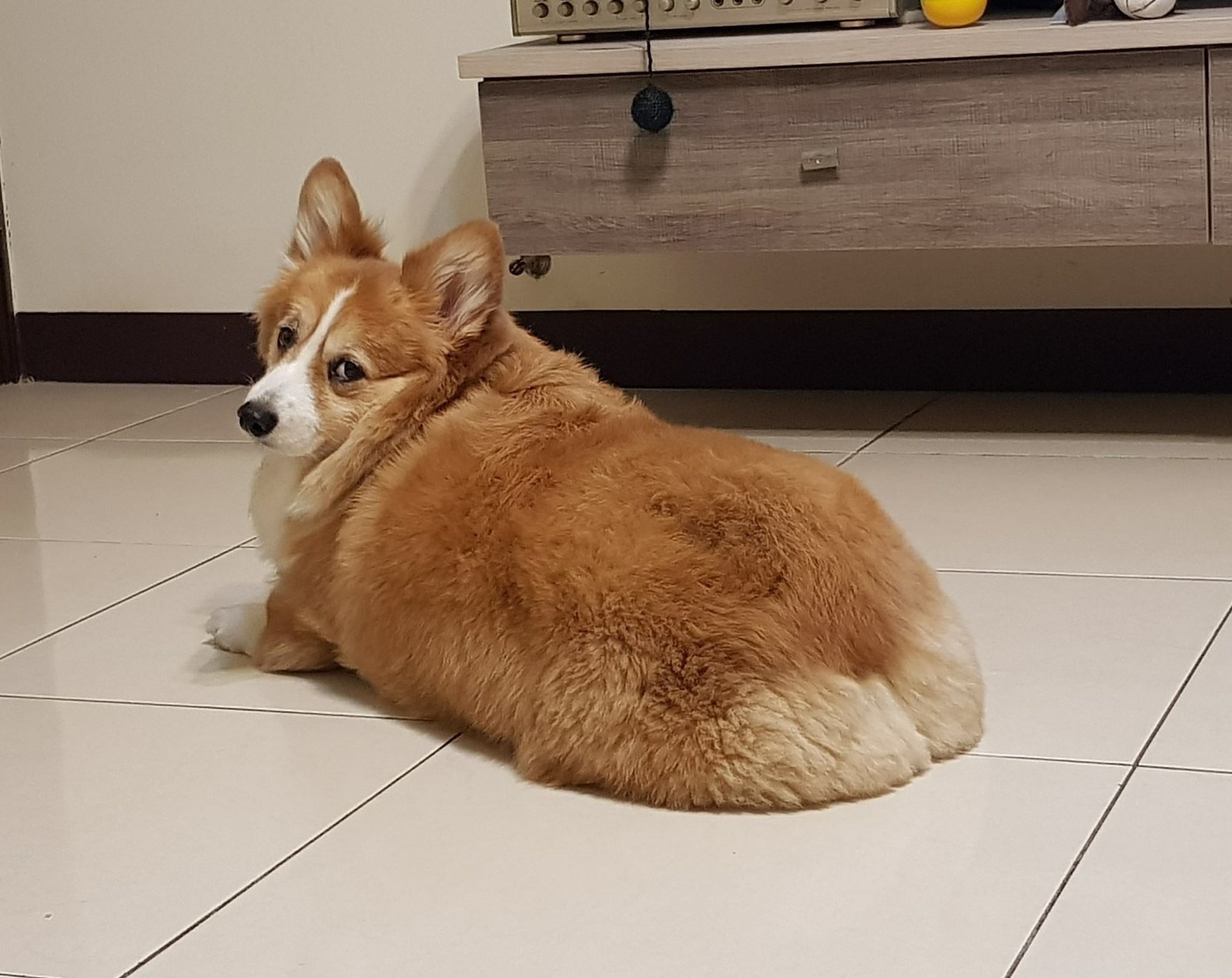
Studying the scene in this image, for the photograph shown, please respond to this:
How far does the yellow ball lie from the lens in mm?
2506

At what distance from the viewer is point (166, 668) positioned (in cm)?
190

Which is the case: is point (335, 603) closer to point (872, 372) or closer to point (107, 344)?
point (872, 372)

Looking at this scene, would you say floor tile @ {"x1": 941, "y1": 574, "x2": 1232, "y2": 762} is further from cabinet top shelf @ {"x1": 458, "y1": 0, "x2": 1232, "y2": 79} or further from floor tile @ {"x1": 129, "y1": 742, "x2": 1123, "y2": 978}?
cabinet top shelf @ {"x1": 458, "y1": 0, "x2": 1232, "y2": 79}

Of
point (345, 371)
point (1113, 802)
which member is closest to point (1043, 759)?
point (1113, 802)

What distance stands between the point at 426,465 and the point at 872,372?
162 centimetres

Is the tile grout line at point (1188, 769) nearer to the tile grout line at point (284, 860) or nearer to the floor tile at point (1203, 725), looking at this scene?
the floor tile at point (1203, 725)

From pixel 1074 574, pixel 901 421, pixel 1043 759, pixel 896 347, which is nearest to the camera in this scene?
pixel 1043 759

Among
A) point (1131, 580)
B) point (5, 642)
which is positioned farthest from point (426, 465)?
point (1131, 580)

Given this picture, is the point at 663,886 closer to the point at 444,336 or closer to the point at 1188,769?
the point at 1188,769

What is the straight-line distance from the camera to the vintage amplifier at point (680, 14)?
2582 millimetres

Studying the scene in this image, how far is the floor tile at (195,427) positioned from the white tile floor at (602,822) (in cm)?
77

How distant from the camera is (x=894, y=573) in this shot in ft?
4.96

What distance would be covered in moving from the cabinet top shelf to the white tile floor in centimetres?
66

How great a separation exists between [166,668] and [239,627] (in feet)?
0.31
